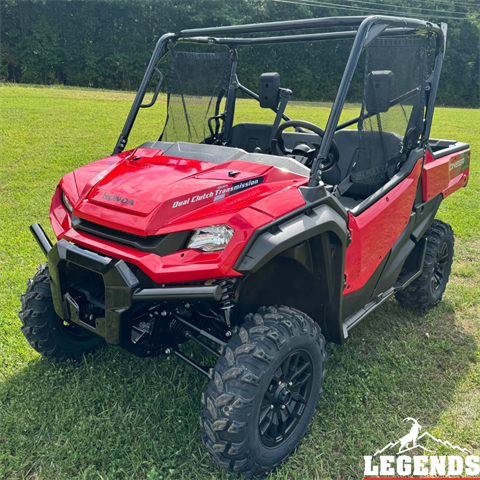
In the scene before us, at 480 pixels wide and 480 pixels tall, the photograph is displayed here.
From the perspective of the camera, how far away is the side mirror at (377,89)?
98.7 inches

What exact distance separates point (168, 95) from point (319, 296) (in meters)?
1.72

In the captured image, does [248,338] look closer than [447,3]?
Yes

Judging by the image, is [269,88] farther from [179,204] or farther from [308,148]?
[179,204]

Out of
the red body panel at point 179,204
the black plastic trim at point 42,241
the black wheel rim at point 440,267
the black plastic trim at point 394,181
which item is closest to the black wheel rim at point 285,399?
the red body panel at point 179,204

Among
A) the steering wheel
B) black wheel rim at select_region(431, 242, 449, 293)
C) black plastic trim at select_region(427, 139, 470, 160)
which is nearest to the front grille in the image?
the steering wheel

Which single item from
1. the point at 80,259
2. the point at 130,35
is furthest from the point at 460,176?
the point at 130,35

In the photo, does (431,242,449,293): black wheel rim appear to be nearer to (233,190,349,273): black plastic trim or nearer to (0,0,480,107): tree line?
(233,190,349,273): black plastic trim

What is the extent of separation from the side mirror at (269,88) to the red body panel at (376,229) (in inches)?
33.8

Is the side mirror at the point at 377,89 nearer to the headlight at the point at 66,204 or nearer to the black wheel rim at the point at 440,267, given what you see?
the black wheel rim at the point at 440,267

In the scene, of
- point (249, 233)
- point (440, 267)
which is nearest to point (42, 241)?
point (249, 233)

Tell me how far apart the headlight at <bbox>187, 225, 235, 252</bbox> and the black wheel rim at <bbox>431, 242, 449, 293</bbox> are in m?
2.29

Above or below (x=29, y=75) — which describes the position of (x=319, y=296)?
above

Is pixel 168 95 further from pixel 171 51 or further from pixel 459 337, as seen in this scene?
pixel 459 337

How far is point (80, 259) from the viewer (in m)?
1.97
